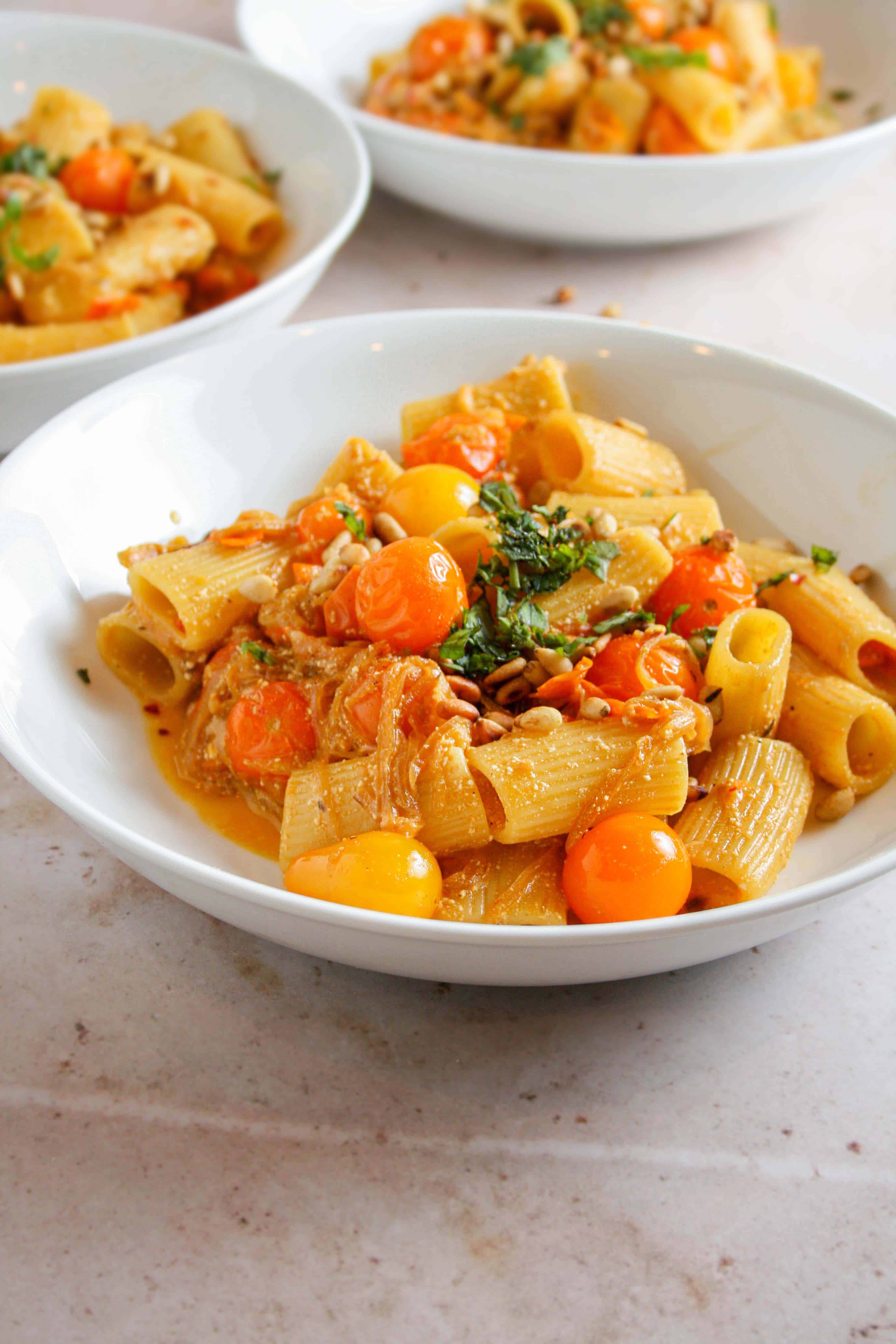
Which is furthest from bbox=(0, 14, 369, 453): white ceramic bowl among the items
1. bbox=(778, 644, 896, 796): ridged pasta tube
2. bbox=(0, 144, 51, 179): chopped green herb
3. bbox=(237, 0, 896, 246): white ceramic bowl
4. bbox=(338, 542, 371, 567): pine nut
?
bbox=(778, 644, 896, 796): ridged pasta tube

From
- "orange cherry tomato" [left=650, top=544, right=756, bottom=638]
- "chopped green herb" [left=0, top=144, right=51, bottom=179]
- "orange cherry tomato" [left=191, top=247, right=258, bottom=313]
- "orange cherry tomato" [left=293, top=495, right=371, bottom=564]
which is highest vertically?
"orange cherry tomato" [left=650, top=544, right=756, bottom=638]

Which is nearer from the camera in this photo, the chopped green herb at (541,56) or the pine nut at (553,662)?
the pine nut at (553,662)

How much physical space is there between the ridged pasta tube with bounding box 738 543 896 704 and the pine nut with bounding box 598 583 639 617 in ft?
0.98

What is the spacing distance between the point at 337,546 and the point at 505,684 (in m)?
0.42

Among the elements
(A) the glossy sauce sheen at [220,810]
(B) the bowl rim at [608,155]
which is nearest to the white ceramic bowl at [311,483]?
(A) the glossy sauce sheen at [220,810]

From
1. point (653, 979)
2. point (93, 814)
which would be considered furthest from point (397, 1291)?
point (93, 814)

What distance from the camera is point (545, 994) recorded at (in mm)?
1872

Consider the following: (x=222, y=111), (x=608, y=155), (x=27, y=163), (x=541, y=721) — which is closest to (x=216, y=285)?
(x=27, y=163)

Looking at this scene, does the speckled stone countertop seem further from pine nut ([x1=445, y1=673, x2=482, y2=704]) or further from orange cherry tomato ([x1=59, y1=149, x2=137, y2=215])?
orange cherry tomato ([x1=59, y1=149, x2=137, y2=215])

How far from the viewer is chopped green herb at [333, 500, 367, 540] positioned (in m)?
2.20

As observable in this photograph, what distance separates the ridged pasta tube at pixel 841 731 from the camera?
1994mm

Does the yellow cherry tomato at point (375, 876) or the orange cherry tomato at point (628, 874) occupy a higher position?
the orange cherry tomato at point (628, 874)

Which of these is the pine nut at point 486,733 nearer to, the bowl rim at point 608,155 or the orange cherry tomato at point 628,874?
the orange cherry tomato at point 628,874

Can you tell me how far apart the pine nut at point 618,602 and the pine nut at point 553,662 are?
180 millimetres
